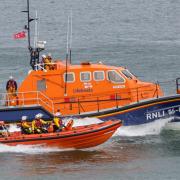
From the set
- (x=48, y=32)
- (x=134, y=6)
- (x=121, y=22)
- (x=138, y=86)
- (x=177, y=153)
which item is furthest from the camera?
(x=134, y=6)

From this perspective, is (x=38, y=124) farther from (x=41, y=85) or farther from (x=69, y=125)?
(x=41, y=85)

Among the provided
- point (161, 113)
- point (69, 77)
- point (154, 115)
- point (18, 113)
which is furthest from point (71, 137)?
point (161, 113)

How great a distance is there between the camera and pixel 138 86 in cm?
2762

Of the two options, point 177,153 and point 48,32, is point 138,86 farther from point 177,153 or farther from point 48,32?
point 48,32

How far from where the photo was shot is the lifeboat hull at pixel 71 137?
84.5 feet

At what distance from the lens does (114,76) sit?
27531mm

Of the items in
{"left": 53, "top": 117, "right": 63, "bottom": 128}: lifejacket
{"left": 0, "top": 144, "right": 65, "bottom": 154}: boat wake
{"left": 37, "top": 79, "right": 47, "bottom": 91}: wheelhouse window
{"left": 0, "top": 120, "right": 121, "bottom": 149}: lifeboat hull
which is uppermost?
{"left": 37, "top": 79, "right": 47, "bottom": 91}: wheelhouse window

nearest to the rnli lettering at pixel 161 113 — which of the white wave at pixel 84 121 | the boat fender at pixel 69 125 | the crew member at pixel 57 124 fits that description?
the white wave at pixel 84 121

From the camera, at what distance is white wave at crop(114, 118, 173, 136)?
2773cm

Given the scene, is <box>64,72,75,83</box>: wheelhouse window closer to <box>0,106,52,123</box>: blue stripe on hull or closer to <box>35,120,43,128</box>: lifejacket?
<box>0,106,52,123</box>: blue stripe on hull

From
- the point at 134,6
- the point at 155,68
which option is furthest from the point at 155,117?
the point at 134,6

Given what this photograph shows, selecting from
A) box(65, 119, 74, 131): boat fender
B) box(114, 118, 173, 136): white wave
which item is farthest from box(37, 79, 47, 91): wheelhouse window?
box(114, 118, 173, 136): white wave

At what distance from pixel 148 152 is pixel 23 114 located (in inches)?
169

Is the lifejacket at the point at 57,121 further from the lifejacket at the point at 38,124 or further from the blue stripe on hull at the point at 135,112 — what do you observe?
the blue stripe on hull at the point at 135,112
